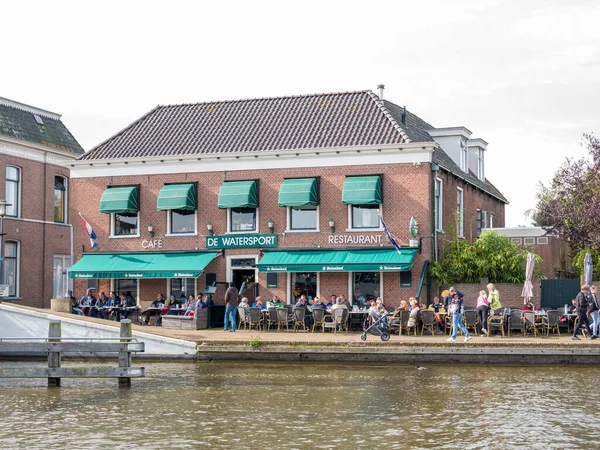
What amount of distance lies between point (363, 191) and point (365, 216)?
46.1 inches

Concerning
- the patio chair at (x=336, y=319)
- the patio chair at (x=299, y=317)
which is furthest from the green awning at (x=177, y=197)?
the patio chair at (x=336, y=319)

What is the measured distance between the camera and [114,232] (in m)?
33.8

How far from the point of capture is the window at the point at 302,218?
102ft

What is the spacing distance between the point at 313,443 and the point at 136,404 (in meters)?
5.12

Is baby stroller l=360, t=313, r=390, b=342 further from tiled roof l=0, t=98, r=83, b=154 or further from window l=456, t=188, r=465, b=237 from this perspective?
tiled roof l=0, t=98, r=83, b=154

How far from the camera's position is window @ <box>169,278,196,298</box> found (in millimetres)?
32375

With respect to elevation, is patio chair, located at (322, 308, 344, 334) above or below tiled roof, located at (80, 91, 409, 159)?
below

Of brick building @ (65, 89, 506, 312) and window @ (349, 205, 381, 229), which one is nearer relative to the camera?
brick building @ (65, 89, 506, 312)

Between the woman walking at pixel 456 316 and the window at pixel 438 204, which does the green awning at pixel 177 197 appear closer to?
the window at pixel 438 204

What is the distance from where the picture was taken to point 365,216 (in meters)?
30.7

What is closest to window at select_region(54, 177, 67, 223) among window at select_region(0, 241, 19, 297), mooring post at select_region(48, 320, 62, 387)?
window at select_region(0, 241, 19, 297)

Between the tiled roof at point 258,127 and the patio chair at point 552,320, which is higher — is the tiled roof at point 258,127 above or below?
above

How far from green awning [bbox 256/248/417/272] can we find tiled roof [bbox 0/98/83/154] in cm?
1436

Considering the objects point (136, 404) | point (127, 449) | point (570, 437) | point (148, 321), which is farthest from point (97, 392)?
point (148, 321)
